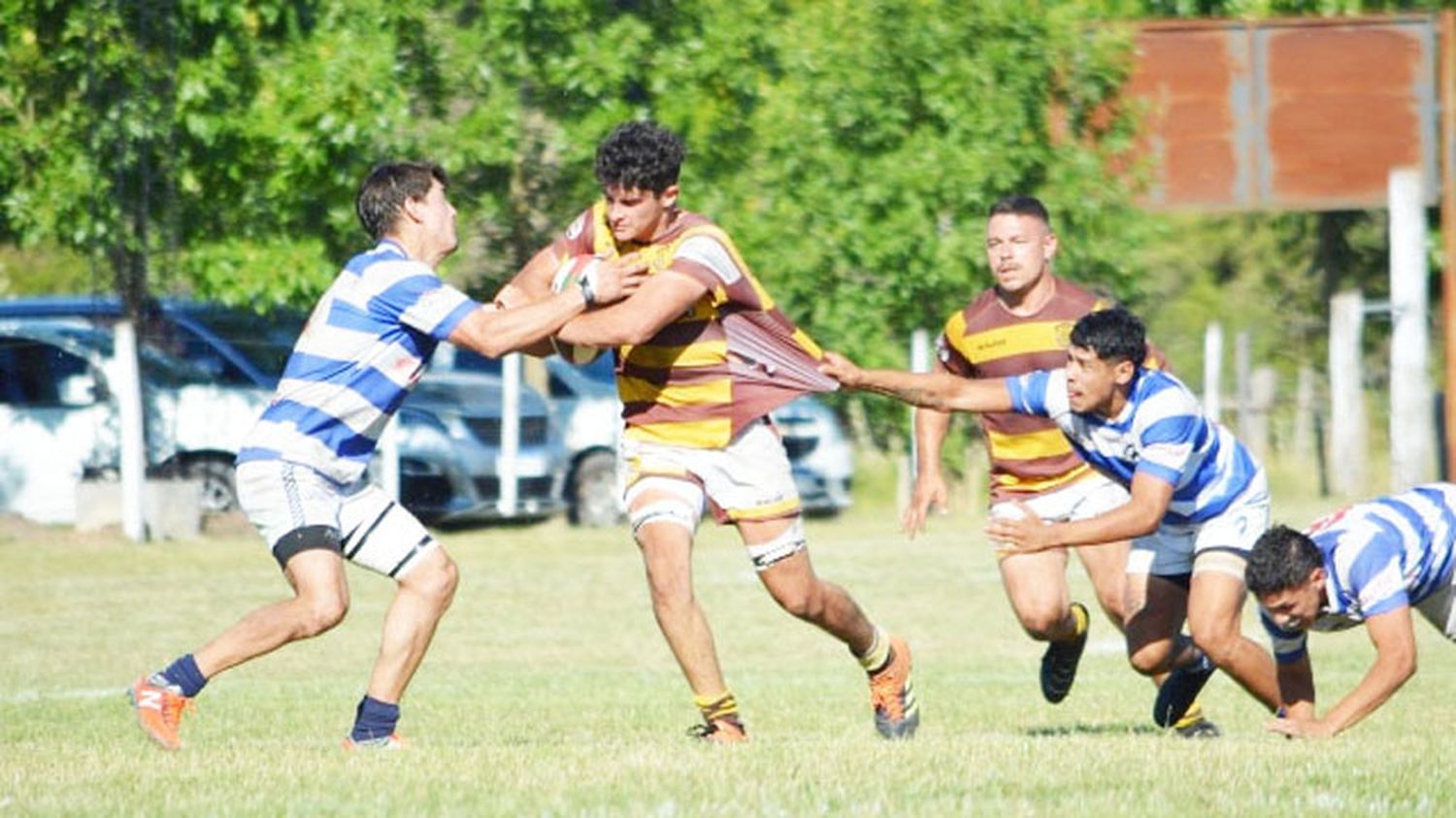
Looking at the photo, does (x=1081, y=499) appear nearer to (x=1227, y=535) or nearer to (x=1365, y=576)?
(x=1227, y=535)

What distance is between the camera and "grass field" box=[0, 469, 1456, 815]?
7672 millimetres

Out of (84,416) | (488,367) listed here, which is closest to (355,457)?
(84,416)

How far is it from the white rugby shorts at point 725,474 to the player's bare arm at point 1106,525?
951 millimetres

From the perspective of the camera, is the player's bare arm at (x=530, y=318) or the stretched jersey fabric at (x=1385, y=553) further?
the stretched jersey fabric at (x=1385, y=553)

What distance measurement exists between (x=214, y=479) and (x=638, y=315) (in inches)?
557

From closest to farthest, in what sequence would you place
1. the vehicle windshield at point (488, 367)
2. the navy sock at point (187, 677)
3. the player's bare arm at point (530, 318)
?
the player's bare arm at point (530, 318)
the navy sock at point (187, 677)
the vehicle windshield at point (488, 367)

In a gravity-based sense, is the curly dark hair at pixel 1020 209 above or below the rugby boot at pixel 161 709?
above

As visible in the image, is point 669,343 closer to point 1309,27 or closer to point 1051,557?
point 1051,557

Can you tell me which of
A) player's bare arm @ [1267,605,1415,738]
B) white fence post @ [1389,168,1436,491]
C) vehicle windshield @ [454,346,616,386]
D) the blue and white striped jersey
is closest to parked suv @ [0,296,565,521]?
vehicle windshield @ [454,346,616,386]

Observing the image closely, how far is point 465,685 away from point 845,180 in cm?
1309

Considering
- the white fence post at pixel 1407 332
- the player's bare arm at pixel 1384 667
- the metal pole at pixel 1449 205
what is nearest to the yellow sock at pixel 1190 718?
the player's bare arm at pixel 1384 667

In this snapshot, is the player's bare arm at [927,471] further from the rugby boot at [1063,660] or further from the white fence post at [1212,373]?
the white fence post at [1212,373]

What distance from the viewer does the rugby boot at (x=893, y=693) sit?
405 inches

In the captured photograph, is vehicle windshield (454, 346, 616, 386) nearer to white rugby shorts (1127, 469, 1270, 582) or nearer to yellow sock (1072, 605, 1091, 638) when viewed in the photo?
yellow sock (1072, 605, 1091, 638)
